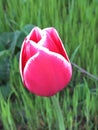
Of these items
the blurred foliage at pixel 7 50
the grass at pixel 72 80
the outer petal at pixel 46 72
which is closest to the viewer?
the outer petal at pixel 46 72

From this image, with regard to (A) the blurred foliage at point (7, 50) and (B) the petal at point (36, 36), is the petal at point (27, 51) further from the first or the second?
(A) the blurred foliage at point (7, 50)

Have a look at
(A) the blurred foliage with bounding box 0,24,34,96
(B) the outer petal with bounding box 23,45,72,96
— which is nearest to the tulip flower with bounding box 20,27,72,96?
(B) the outer petal with bounding box 23,45,72,96

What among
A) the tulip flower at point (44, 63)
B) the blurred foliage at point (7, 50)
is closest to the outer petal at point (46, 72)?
the tulip flower at point (44, 63)

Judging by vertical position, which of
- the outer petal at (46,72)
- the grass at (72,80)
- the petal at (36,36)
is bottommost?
the grass at (72,80)

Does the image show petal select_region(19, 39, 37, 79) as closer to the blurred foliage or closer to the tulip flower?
the tulip flower

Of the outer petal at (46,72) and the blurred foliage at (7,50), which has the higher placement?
the outer petal at (46,72)

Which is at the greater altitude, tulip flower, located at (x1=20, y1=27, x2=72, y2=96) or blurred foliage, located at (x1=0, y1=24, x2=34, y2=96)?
tulip flower, located at (x1=20, y1=27, x2=72, y2=96)

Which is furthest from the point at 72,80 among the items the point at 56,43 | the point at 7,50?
the point at 56,43
